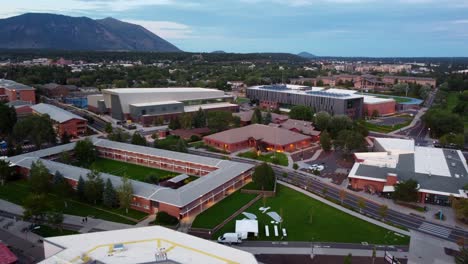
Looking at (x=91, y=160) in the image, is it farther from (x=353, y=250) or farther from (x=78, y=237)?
(x=353, y=250)

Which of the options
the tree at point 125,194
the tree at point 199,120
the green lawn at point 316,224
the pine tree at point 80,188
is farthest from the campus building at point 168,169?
the tree at point 199,120

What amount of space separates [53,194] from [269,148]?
108 feet

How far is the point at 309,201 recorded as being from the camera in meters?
38.3

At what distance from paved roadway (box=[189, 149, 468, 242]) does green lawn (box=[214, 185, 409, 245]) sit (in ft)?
8.52

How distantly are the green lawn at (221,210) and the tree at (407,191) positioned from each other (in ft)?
50.1

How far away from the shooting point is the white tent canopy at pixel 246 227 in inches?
1187

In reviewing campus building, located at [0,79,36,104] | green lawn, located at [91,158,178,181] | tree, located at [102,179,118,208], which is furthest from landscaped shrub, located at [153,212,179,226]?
campus building, located at [0,79,36,104]

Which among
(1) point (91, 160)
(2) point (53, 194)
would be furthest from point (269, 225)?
(1) point (91, 160)

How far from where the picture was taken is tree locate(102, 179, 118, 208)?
116ft

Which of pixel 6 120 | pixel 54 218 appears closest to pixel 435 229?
pixel 54 218

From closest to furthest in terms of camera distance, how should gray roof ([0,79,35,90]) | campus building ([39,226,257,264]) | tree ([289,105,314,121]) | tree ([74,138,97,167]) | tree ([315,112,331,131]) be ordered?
campus building ([39,226,257,264]) → tree ([74,138,97,167]) → tree ([315,112,331,131]) → tree ([289,105,314,121]) → gray roof ([0,79,35,90])

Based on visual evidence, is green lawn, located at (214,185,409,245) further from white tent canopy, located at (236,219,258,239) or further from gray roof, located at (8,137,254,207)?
gray roof, located at (8,137,254,207)

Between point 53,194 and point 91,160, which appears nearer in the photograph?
point 53,194

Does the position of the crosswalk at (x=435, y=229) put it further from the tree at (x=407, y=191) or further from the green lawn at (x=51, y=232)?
the green lawn at (x=51, y=232)
